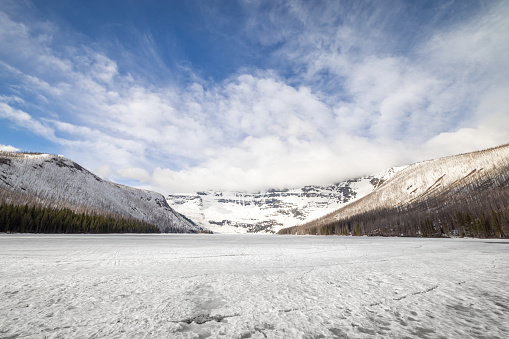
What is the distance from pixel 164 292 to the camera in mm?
6594

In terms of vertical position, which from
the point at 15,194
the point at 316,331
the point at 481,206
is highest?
the point at 15,194

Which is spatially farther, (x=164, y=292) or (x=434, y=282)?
(x=434, y=282)

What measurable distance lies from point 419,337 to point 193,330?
394cm

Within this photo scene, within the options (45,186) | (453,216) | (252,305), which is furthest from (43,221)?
(453,216)

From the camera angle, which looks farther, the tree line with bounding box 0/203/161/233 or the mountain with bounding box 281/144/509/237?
the mountain with bounding box 281/144/509/237

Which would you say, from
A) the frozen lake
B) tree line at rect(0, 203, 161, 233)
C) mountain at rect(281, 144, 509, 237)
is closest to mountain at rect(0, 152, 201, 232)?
tree line at rect(0, 203, 161, 233)

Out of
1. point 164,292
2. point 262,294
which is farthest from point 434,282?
point 164,292

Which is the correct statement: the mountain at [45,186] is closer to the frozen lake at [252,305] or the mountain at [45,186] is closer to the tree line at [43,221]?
the tree line at [43,221]

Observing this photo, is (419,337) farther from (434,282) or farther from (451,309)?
(434,282)

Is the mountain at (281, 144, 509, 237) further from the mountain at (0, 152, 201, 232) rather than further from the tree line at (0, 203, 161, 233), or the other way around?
the mountain at (0, 152, 201, 232)

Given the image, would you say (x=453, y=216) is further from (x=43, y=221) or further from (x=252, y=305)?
(x=43, y=221)

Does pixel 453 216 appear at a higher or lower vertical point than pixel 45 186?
lower

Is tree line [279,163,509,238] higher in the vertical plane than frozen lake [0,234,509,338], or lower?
higher

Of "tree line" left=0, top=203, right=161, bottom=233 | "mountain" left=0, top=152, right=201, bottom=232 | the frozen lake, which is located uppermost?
"mountain" left=0, top=152, right=201, bottom=232
